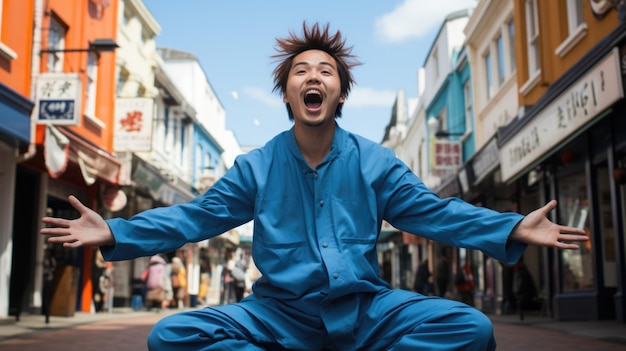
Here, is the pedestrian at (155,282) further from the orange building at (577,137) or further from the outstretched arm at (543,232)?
the outstretched arm at (543,232)

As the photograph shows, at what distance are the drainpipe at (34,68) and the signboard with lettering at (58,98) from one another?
113mm

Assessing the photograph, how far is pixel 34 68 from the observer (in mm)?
13273

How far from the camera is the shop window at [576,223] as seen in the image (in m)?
13.1

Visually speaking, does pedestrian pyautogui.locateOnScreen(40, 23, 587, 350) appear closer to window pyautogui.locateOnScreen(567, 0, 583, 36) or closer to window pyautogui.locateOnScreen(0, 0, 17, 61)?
window pyautogui.locateOnScreen(0, 0, 17, 61)

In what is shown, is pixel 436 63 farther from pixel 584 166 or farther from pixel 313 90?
pixel 313 90

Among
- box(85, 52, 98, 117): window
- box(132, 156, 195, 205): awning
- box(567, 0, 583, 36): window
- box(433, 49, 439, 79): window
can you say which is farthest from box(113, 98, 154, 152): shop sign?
box(433, 49, 439, 79): window

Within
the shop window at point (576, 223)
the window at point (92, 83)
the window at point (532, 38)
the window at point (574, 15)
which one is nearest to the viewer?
the window at point (574, 15)

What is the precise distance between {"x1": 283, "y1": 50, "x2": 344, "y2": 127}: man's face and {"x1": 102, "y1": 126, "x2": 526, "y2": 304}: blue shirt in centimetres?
13

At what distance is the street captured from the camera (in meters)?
7.97

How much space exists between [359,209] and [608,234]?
35.0 feet

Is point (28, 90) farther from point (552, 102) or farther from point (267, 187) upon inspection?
point (267, 187)

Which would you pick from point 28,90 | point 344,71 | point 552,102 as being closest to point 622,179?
point 552,102

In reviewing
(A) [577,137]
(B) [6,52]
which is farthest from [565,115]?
(B) [6,52]

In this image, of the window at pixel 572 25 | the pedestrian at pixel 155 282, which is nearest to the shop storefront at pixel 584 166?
the window at pixel 572 25
